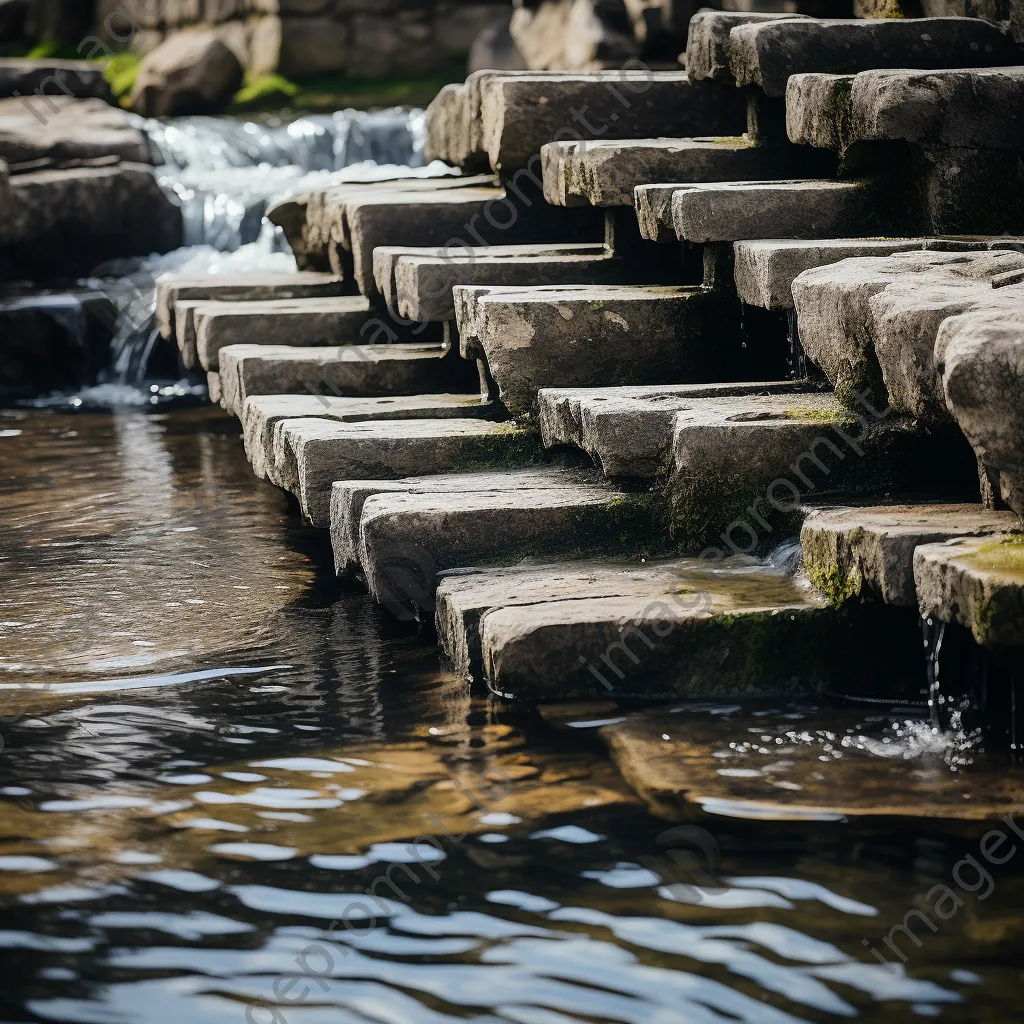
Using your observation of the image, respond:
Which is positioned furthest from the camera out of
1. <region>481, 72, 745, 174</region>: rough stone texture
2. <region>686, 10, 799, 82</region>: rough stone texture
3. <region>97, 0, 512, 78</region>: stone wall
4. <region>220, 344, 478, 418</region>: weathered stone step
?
<region>97, 0, 512, 78</region>: stone wall

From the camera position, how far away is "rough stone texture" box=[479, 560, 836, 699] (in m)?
4.52

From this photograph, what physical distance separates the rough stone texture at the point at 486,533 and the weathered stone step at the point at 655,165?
5.95 feet

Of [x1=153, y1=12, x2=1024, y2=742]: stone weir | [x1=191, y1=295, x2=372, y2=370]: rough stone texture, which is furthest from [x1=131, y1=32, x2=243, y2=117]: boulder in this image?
[x1=191, y1=295, x2=372, y2=370]: rough stone texture

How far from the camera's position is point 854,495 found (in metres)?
5.05

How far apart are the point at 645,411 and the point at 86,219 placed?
9783 mm

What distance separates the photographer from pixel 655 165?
6.61 m

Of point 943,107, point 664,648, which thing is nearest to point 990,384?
point 664,648

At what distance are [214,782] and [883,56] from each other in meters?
4.38

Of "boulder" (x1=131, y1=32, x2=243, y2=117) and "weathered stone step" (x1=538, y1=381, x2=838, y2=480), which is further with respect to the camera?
"boulder" (x1=131, y1=32, x2=243, y2=117)

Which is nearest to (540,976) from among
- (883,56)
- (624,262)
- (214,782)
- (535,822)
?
(535,822)

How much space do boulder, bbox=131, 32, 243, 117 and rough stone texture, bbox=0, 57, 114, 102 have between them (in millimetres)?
1431

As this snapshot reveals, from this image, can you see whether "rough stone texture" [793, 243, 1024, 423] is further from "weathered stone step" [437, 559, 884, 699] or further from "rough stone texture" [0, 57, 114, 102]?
"rough stone texture" [0, 57, 114, 102]

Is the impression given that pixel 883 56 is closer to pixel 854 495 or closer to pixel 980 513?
pixel 854 495

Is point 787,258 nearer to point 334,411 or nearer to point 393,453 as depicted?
point 393,453
